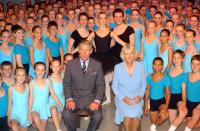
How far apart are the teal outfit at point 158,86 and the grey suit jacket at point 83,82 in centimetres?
81

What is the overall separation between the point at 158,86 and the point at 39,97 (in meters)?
1.86

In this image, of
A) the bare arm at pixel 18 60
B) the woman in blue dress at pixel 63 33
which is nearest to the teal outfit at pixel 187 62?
the woman in blue dress at pixel 63 33

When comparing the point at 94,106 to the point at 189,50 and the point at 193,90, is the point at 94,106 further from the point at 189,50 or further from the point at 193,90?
the point at 189,50

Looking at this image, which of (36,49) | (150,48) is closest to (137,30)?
(150,48)

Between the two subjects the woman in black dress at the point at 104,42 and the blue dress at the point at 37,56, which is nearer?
the woman in black dress at the point at 104,42

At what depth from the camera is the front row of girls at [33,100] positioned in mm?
4625

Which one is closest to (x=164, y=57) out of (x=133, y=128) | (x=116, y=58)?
(x=116, y=58)

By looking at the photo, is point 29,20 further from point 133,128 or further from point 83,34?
point 133,128

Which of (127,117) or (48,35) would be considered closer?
(127,117)

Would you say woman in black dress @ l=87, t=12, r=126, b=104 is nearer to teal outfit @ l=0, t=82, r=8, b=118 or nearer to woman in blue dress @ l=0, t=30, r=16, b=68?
woman in blue dress @ l=0, t=30, r=16, b=68

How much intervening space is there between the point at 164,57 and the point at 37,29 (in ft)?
7.64

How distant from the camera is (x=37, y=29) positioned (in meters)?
5.70

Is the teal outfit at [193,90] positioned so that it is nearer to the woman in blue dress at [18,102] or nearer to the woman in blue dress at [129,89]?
the woman in blue dress at [129,89]

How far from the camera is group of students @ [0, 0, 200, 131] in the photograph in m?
4.75
